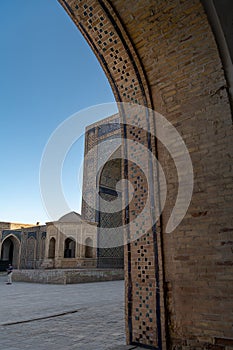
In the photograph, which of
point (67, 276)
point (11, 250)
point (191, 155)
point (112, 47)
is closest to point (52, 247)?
point (67, 276)

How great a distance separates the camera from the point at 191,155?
2.62 m

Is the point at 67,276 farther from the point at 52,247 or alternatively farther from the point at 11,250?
the point at 11,250

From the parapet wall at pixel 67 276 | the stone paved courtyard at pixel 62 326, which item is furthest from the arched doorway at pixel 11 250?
the stone paved courtyard at pixel 62 326

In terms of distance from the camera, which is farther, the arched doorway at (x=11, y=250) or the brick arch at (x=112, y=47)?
the arched doorway at (x=11, y=250)

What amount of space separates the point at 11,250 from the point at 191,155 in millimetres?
21017

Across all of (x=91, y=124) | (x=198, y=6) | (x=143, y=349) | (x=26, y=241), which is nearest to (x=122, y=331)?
(x=143, y=349)

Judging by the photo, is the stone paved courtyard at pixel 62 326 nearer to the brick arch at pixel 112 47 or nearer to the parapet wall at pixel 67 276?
the brick arch at pixel 112 47

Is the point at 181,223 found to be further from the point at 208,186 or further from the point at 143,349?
the point at 143,349

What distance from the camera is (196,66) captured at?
2676 millimetres

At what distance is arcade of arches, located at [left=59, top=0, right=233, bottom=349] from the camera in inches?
89.1

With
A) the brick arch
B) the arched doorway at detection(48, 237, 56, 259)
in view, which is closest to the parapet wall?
the arched doorway at detection(48, 237, 56, 259)

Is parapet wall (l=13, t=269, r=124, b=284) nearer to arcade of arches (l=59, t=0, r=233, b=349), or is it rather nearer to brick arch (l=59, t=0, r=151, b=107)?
arcade of arches (l=59, t=0, r=233, b=349)

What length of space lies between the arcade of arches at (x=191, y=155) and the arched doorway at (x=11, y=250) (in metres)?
18.4

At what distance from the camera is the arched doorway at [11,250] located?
19.6 metres
